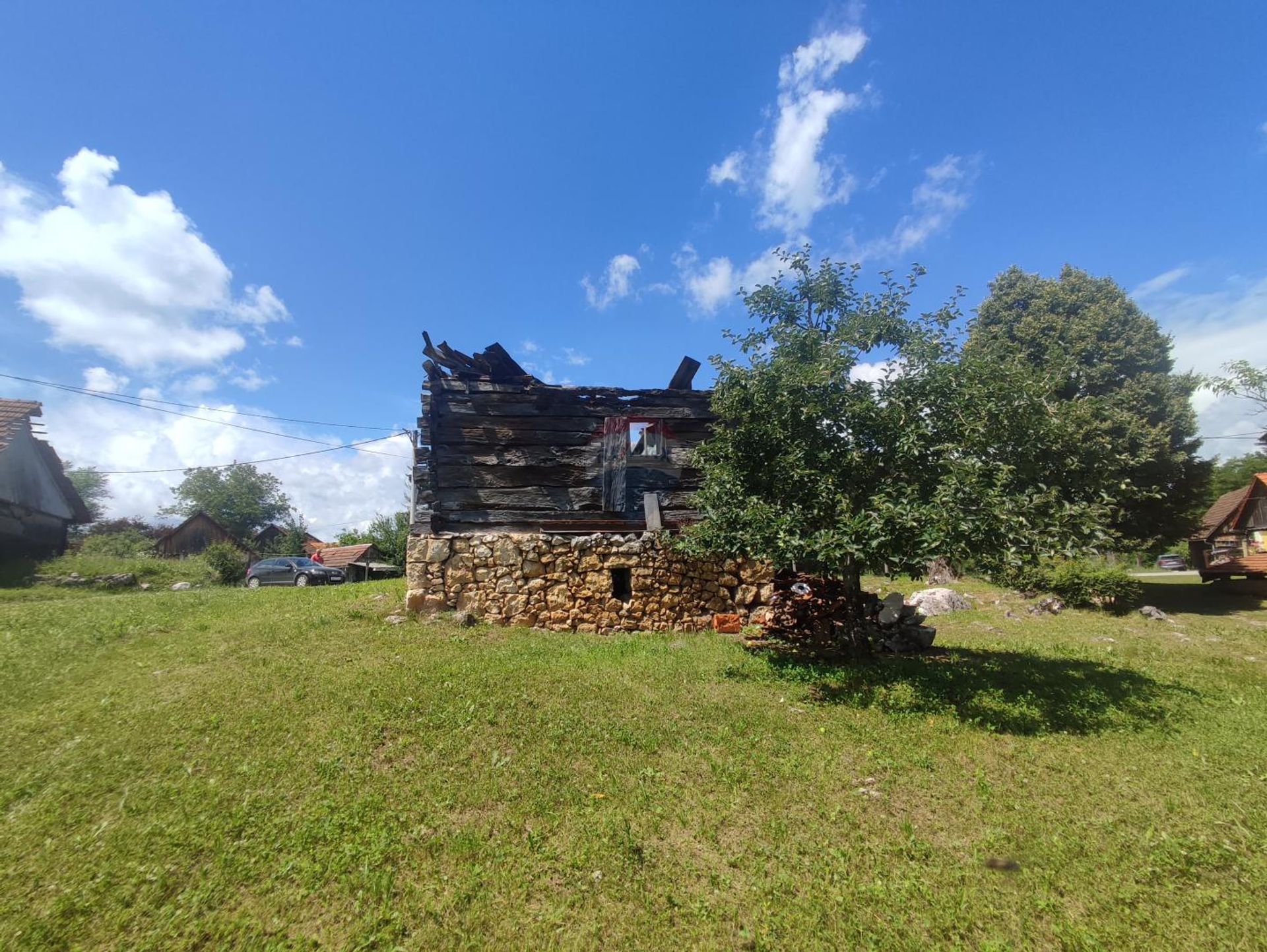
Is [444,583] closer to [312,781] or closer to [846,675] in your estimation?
[312,781]

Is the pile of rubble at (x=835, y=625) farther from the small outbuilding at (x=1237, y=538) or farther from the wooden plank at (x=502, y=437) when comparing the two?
the small outbuilding at (x=1237, y=538)

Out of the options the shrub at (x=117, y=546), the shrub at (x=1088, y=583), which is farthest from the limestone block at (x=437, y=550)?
the shrub at (x=117, y=546)

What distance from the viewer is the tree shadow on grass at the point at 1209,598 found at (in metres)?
15.4

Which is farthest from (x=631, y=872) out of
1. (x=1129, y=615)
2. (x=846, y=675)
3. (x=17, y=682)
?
(x=1129, y=615)

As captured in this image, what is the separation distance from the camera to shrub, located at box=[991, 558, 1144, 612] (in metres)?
14.4

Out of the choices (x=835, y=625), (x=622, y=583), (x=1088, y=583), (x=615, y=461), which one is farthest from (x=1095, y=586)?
(x=615, y=461)

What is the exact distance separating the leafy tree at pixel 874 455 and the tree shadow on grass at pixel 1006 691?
1159 mm

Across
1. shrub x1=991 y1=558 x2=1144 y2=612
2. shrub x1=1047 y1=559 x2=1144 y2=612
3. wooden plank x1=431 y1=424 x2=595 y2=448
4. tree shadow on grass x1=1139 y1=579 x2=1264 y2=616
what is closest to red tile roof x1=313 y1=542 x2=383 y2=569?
wooden plank x1=431 y1=424 x2=595 y2=448

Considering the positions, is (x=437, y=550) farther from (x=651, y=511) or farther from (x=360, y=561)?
(x=360, y=561)

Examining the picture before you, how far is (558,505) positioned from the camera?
1187 cm

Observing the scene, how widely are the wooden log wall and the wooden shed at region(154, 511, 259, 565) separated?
34.3 meters

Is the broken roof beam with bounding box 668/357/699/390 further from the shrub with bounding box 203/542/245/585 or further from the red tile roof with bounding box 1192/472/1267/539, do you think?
the shrub with bounding box 203/542/245/585

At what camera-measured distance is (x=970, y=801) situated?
451 centimetres

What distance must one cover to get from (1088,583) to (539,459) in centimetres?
1440
